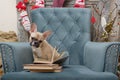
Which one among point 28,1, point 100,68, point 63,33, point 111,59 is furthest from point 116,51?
point 28,1

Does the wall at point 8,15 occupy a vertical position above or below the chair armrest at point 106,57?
above

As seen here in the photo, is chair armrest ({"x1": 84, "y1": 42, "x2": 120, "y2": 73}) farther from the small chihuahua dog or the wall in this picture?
the wall

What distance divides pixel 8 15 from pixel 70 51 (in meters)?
Result: 0.97

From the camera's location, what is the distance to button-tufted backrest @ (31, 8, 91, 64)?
224 cm

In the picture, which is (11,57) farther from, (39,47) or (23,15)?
(23,15)

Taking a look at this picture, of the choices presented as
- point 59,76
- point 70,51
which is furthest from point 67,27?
point 59,76

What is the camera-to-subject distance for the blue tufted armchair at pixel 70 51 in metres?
1.55

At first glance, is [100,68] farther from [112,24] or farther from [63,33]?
[112,24]

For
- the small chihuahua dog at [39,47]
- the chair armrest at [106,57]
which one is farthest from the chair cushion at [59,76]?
the small chihuahua dog at [39,47]

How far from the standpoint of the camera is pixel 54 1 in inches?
100

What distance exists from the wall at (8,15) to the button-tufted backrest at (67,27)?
47cm

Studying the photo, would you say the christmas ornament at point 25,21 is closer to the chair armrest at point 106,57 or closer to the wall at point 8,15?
the wall at point 8,15

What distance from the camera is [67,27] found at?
2.33 m

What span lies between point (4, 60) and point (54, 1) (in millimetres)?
1089
